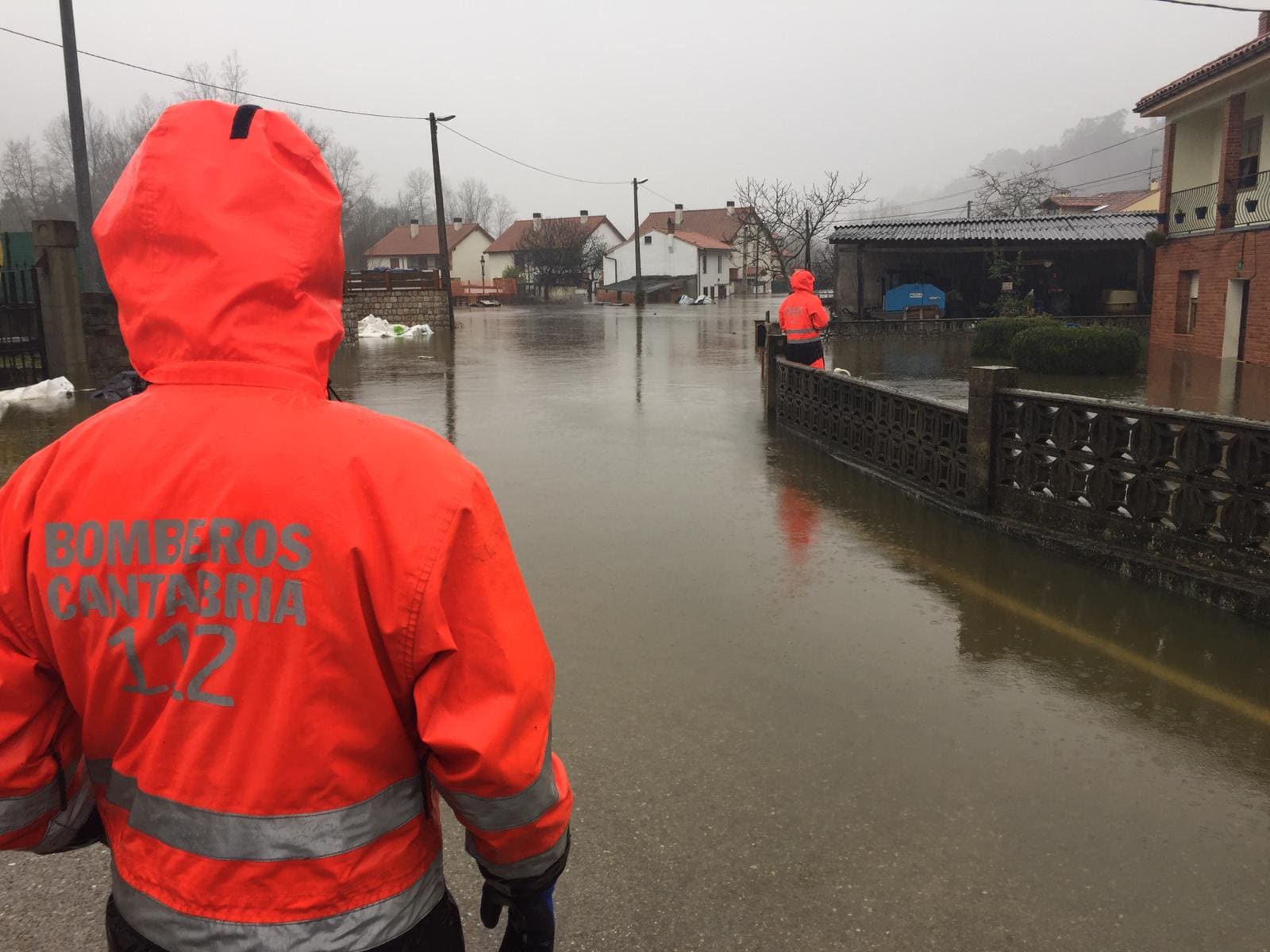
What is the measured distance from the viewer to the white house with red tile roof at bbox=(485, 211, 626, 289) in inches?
3290

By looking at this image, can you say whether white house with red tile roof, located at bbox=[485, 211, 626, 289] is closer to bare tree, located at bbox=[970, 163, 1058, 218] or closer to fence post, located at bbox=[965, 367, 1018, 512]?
bare tree, located at bbox=[970, 163, 1058, 218]

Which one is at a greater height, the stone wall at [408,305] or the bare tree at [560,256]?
the bare tree at [560,256]

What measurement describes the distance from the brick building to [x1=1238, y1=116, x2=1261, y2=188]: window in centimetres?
2

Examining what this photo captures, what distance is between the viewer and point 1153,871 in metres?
3.17

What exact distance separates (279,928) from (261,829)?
146 mm

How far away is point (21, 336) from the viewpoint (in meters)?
15.6

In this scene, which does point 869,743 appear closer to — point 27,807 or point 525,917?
point 525,917

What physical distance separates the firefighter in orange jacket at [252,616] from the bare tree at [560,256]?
6902 cm

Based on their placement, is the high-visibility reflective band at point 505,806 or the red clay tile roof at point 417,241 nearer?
the high-visibility reflective band at point 505,806

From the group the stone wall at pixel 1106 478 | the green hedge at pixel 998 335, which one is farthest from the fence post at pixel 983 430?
the green hedge at pixel 998 335

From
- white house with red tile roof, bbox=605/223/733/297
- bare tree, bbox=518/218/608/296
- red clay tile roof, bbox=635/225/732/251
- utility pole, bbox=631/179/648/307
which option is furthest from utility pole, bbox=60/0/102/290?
red clay tile roof, bbox=635/225/732/251

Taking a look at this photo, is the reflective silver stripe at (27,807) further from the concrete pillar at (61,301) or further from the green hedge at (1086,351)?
the green hedge at (1086,351)

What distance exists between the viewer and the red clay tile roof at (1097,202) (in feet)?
179

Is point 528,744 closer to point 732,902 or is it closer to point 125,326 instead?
point 125,326
